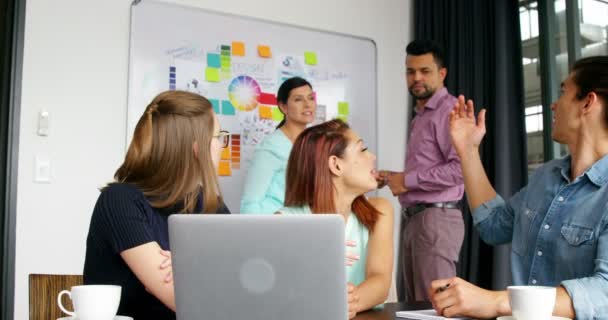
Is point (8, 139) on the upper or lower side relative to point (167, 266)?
upper

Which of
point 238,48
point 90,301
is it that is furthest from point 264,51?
point 90,301

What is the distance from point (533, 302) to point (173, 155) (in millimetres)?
909

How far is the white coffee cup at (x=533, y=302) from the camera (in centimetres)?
107

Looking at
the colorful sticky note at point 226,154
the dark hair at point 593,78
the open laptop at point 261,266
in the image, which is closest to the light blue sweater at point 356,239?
the dark hair at point 593,78

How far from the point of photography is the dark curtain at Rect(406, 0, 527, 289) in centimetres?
337

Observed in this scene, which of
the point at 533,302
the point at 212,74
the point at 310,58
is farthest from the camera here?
the point at 310,58

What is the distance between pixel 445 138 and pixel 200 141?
159 centimetres

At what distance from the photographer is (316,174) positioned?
6.33ft

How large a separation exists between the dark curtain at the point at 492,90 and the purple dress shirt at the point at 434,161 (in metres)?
0.51

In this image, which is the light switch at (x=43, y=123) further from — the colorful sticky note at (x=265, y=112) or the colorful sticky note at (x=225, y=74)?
the colorful sticky note at (x=265, y=112)

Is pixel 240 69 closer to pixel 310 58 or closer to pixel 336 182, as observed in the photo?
pixel 310 58

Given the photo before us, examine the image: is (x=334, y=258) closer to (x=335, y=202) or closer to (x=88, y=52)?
(x=335, y=202)

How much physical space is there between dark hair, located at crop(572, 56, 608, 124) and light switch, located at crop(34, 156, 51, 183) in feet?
7.47

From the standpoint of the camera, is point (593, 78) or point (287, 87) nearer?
point (593, 78)
